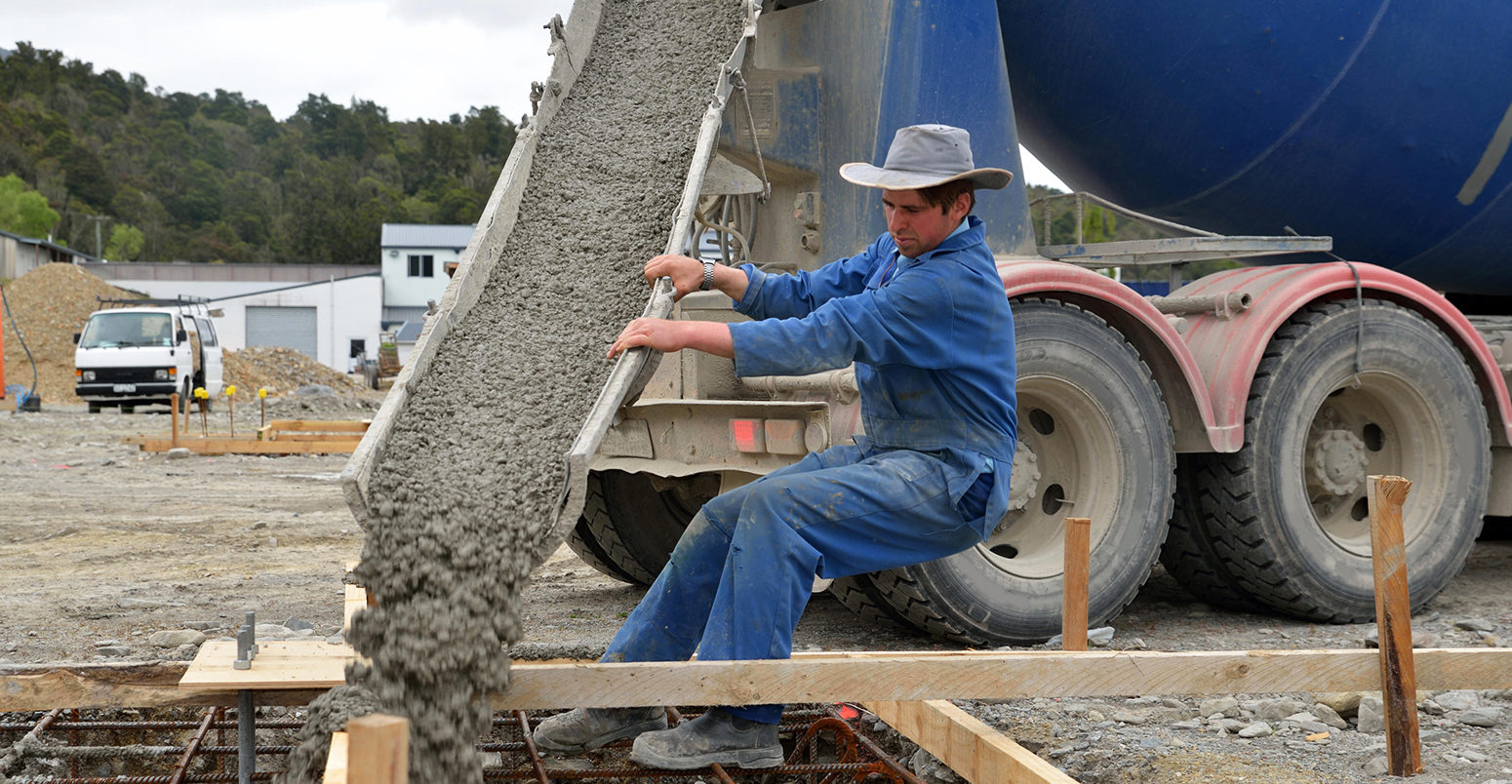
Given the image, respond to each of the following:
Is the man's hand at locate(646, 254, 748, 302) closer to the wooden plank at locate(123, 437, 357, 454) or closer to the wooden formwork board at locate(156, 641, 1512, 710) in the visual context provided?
the wooden formwork board at locate(156, 641, 1512, 710)

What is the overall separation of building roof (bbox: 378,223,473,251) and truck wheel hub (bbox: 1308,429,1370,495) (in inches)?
1776

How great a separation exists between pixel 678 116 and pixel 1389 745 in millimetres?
3003

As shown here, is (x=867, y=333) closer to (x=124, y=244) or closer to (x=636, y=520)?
(x=636, y=520)

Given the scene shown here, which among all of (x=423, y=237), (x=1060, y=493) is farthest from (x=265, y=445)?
(x=423, y=237)

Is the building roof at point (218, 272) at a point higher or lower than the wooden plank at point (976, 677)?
higher

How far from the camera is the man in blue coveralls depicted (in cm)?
305

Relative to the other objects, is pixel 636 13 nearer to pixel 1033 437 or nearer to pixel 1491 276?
pixel 1033 437

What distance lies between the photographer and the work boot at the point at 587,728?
11.0 feet


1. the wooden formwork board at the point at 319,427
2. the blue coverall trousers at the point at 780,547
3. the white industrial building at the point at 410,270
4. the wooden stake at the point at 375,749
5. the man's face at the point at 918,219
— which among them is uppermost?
the white industrial building at the point at 410,270

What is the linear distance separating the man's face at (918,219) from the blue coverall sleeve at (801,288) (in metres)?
0.37

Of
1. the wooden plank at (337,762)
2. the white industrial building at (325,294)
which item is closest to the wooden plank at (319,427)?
the wooden plank at (337,762)

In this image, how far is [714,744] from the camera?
3.13 meters

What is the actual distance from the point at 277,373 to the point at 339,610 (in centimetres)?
2225

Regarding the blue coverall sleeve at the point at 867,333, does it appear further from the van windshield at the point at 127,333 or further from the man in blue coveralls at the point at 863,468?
the van windshield at the point at 127,333
